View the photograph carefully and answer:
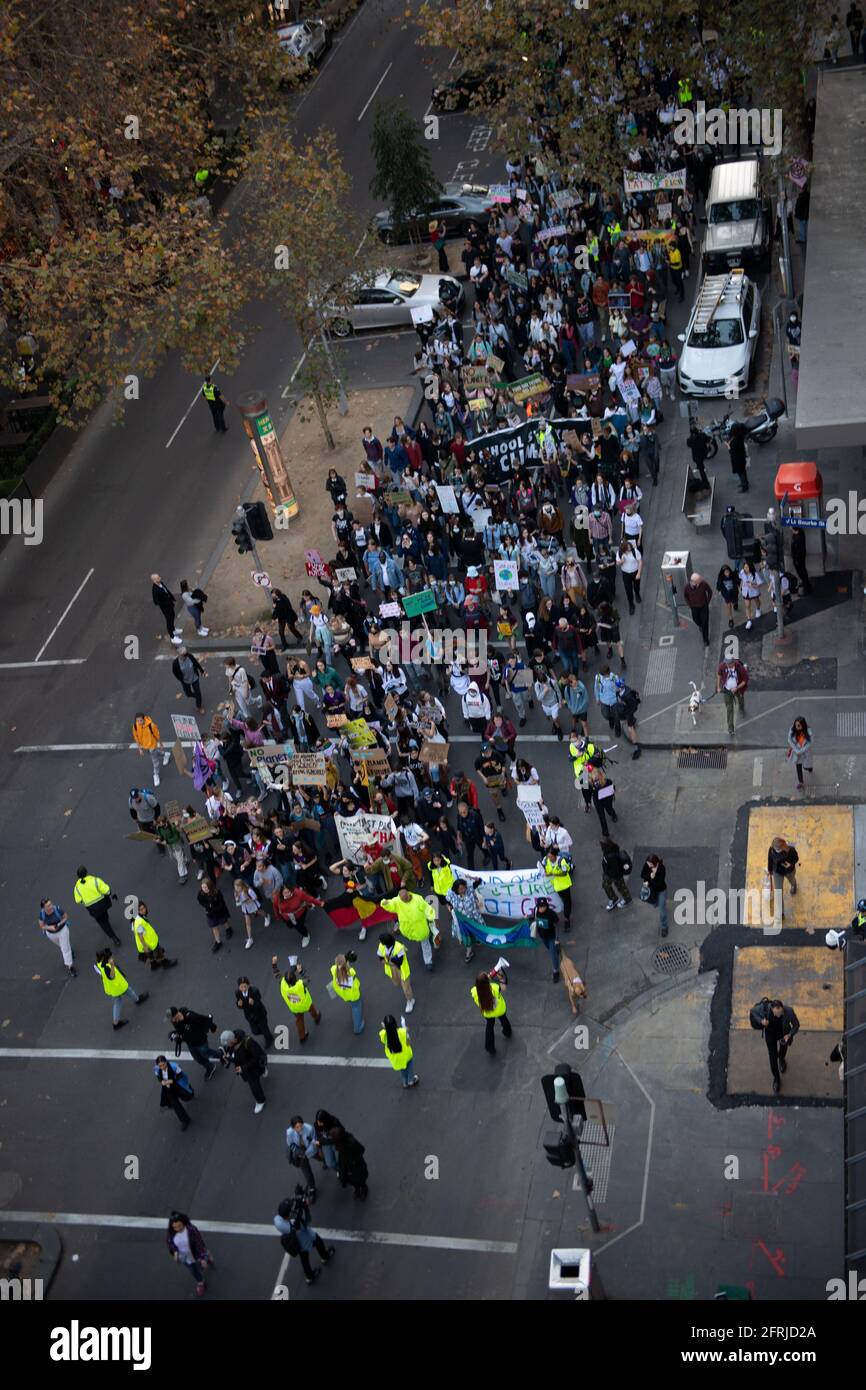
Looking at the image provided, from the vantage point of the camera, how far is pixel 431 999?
71.3ft

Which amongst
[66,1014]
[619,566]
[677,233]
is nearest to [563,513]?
[619,566]

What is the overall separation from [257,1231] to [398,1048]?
2.82 metres

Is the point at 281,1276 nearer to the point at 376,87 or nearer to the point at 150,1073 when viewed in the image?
the point at 150,1073

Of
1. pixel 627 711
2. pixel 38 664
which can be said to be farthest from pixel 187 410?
pixel 627 711

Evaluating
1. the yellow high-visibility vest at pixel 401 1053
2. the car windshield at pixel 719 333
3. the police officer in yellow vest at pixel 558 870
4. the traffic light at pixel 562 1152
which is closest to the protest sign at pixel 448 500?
the car windshield at pixel 719 333

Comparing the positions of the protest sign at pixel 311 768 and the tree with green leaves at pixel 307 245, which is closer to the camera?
the protest sign at pixel 311 768

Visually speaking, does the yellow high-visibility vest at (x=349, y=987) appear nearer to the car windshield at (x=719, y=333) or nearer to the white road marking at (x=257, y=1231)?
the white road marking at (x=257, y=1231)

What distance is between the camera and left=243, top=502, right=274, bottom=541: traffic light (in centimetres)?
3062

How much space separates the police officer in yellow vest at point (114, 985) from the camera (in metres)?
22.1

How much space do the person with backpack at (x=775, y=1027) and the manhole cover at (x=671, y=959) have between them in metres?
1.98

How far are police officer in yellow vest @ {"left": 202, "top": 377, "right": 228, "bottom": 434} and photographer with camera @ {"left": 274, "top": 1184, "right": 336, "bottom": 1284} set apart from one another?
22.7m

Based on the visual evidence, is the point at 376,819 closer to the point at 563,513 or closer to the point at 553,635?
the point at 553,635

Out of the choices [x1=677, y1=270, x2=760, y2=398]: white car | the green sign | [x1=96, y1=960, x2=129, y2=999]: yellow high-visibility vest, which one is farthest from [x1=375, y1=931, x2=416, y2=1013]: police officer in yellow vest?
[x1=677, y1=270, x2=760, y2=398]: white car

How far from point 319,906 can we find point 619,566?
8980 millimetres
